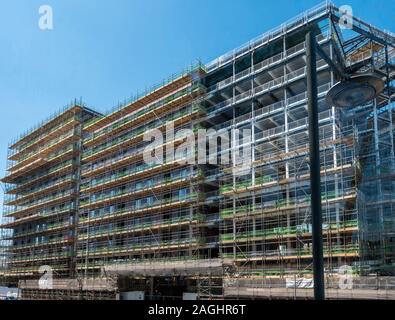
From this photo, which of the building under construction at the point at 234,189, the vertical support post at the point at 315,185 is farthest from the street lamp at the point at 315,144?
the building under construction at the point at 234,189

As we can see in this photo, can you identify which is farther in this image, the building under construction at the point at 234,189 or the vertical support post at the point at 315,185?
the building under construction at the point at 234,189

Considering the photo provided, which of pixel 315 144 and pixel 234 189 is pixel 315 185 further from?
pixel 234 189

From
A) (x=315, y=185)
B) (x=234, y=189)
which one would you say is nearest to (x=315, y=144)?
(x=315, y=185)

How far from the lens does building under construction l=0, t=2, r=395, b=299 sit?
80.3 ft

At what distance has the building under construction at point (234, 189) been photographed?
2448 cm

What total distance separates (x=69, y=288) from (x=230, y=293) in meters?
20.5

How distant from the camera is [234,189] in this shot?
1235 inches

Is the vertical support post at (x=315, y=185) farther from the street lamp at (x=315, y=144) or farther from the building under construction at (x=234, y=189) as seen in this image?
the building under construction at (x=234, y=189)

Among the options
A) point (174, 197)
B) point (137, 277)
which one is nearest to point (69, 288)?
point (137, 277)

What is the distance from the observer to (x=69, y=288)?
40.4m

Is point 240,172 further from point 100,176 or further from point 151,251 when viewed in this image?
point 100,176

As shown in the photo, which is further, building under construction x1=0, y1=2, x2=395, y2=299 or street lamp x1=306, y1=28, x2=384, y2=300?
building under construction x1=0, y1=2, x2=395, y2=299

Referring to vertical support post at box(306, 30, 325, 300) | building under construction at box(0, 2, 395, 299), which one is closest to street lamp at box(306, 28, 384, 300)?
vertical support post at box(306, 30, 325, 300)

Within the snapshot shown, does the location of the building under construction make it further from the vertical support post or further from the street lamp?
the vertical support post
